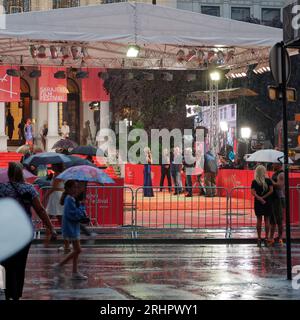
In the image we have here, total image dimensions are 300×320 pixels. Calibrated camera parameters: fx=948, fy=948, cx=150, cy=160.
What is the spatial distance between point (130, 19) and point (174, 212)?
19.0 feet

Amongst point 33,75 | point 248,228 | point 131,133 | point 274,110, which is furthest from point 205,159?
point 274,110

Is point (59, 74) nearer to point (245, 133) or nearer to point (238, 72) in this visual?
point (238, 72)

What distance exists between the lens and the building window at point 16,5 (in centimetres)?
5652

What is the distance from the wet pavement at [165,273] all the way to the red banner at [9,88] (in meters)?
13.8

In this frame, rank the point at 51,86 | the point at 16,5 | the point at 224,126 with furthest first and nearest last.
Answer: the point at 16,5 → the point at 224,126 → the point at 51,86

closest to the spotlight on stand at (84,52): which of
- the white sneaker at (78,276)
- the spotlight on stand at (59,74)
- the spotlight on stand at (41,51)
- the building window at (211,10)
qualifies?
the spotlight on stand at (41,51)

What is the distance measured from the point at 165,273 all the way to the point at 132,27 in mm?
9802

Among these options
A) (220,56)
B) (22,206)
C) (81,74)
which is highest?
(220,56)

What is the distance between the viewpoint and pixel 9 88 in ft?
109

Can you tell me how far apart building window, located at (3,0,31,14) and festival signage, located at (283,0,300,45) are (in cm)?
4405

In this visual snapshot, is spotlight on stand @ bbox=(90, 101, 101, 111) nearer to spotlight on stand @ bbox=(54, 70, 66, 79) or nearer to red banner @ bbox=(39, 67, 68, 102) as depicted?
red banner @ bbox=(39, 67, 68, 102)

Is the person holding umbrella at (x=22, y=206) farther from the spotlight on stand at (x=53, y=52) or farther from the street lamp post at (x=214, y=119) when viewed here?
the street lamp post at (x=214, y=119)

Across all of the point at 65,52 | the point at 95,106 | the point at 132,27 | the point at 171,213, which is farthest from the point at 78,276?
the point at 95,106

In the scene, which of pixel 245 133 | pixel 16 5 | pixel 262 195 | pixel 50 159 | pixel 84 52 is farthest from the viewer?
pixel 16 5
